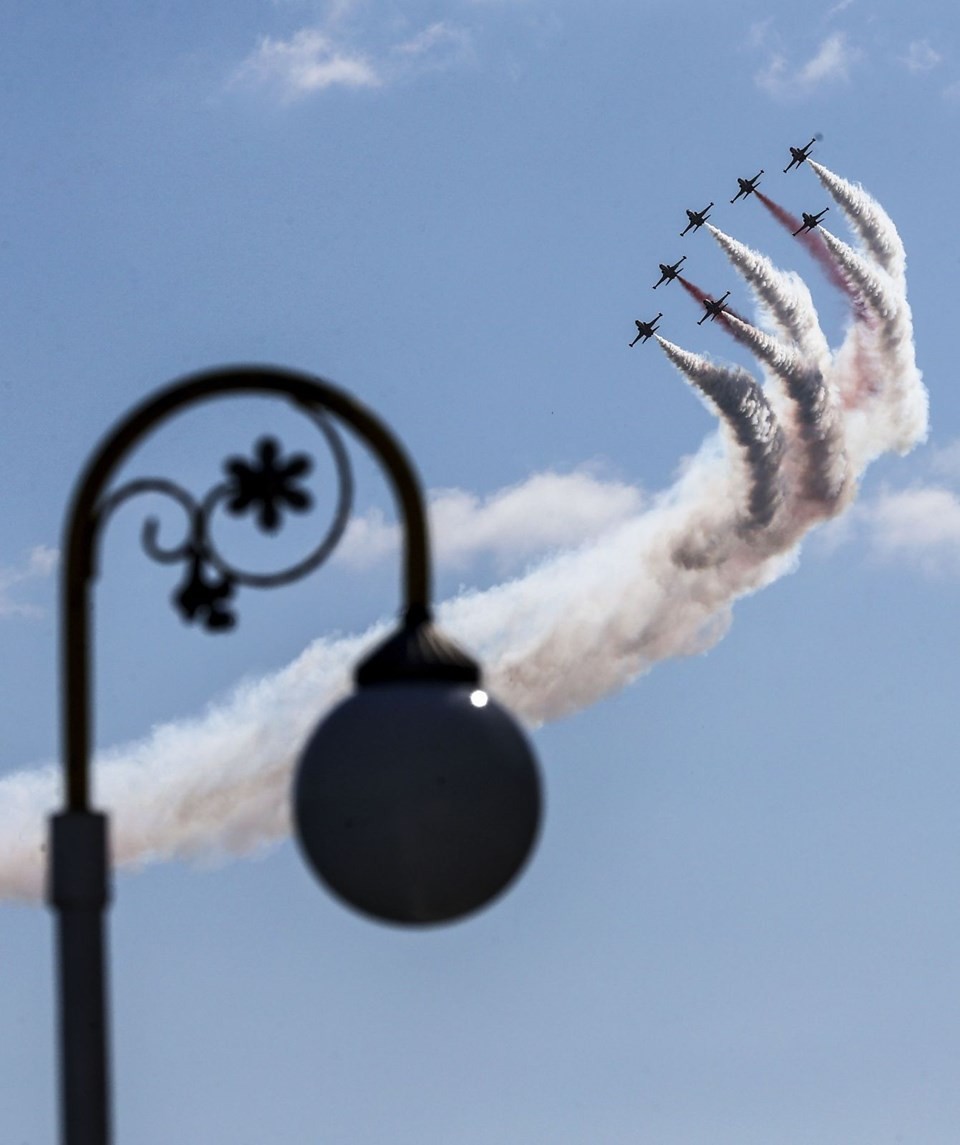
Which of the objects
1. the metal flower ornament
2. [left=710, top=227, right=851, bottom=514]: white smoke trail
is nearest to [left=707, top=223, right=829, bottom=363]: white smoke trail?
[left=710, top=227, right=851, bottom=514]: white smoke trail

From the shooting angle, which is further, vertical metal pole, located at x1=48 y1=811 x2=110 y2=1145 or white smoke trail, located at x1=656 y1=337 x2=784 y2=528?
white smoke trail, located at x1=656 y1=337 x2=784 y2=528

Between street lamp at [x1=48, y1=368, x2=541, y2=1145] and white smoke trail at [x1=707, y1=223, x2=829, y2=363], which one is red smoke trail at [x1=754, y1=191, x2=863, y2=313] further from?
street lamp at [x1=48, y1=368, x2=541, y2=1145]

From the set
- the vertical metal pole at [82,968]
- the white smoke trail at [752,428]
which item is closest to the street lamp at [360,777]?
the vertical metal pole at [82,968]

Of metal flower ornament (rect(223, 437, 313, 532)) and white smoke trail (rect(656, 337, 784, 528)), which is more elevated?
white smoke trail (rect(656, 337, 784, 528))

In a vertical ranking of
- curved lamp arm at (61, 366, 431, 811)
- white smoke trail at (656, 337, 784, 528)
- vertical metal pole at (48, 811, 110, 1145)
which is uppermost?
white smoke trail at (656, 337, 784, 528)

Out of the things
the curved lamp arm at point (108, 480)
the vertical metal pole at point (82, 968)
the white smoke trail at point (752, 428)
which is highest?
the white smoke trail at point (752, 428)

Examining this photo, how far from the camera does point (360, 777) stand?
28.7 ft

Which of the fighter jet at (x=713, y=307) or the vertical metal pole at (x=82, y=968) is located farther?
the fighter jet at (x=713, y=307)

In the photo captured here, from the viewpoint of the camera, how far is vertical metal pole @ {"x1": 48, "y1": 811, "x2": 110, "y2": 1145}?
8766mm

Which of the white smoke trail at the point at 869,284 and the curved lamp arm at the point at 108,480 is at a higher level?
the white smoke trail at the point at 869,284

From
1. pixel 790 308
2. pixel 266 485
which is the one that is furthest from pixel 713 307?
pixel 266 485

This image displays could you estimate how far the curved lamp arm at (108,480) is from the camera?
29.8ft

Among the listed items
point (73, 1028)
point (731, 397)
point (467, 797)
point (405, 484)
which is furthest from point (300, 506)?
A: point (731, 397)

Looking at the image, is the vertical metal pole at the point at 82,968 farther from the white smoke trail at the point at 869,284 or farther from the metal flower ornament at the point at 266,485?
the white smoke trail at the point at 869,284
